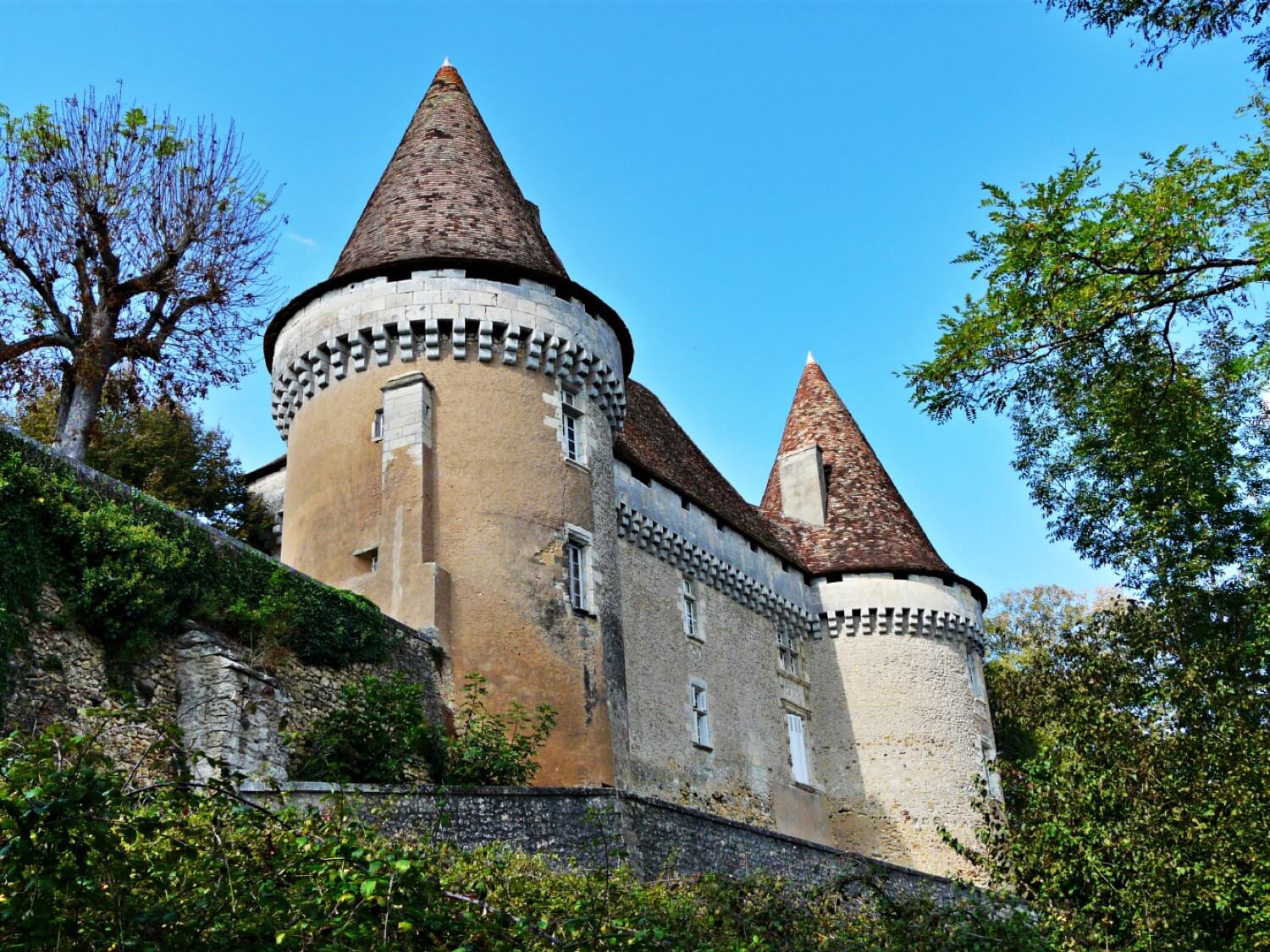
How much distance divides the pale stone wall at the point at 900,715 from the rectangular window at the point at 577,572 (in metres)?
9.04

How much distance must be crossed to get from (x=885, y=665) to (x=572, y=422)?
31.7ft

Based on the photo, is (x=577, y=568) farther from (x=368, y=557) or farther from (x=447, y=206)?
(x=447, y=206)

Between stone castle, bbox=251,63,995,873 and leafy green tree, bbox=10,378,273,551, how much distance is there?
98 centimetres

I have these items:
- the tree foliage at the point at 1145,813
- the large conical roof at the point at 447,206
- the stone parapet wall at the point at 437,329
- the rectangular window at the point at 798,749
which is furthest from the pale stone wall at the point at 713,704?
the tree foliage at the point at 1145,813

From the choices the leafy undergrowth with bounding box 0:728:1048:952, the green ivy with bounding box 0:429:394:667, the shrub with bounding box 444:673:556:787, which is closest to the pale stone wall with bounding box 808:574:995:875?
the shrub with bounding box 444:673:556:787

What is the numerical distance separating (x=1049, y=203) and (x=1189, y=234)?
0.98m

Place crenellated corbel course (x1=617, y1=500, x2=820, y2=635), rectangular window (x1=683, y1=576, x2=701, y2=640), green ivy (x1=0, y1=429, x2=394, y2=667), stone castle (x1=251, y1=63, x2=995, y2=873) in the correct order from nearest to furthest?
green ivy (x1=0, y1=429, x2=394, y2=667) → stone castle (x1=251, y1=63, x2=995, y2=873) → crenellated corbel course (x1=617, y1=500, x2=820, y2=635) → rectangular window (x1=683, y1=576, x2=701, y2=640)

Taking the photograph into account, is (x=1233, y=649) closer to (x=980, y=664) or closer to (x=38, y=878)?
(x=980, y=664)

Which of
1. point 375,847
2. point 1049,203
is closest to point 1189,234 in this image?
point 1049,203

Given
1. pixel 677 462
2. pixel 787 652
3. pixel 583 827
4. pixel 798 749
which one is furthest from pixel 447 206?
pixel 798 749

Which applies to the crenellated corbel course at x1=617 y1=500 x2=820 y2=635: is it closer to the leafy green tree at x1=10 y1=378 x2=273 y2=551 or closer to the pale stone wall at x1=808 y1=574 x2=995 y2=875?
the pale stone wall at x1=808 y1=574 x2=995 y2=875

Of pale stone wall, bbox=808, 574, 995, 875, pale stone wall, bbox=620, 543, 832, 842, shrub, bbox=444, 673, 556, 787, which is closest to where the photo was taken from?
shrub, bbox=444, 673, 556, 787

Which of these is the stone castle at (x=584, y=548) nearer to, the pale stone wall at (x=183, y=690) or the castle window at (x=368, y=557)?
the castle window at (x=368, y=557)

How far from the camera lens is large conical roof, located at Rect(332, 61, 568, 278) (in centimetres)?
1845
